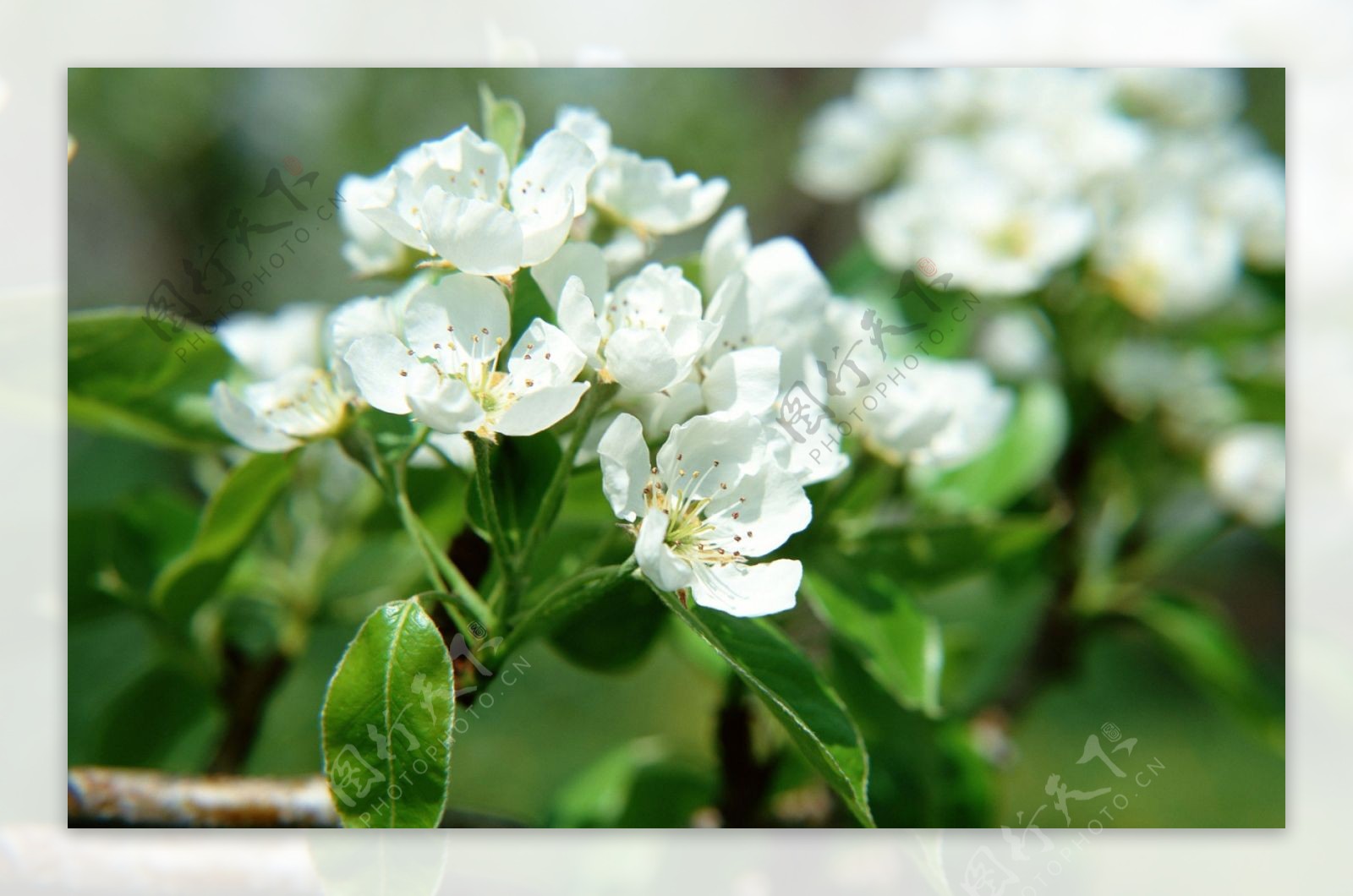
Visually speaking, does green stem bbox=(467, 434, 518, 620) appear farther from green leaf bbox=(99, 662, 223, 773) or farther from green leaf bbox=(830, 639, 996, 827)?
green leaf bbox=(99, 662, 223, 773)

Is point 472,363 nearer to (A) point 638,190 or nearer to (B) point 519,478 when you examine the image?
(B) point 519,478

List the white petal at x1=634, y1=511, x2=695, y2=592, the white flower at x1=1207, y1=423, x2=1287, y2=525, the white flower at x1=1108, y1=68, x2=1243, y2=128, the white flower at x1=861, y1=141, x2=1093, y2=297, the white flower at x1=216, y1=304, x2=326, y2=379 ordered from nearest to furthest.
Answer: the white petal at x1=634, y1=511, x2=695, y2=592
the white flower at x1=216, y1=304, x2=326, y2=379
the white flower at x1=861, y1=141, x2=1093, y2=297
the white flower at x1=1207, y1=423, x2=1287, y2=525
the white flower at x1=1108, y1=68, x2=1243, y2=128

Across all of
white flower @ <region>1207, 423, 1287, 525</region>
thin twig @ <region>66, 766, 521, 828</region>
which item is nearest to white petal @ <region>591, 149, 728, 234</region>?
thin twig @ <region>66, 766, 521, 828</region>

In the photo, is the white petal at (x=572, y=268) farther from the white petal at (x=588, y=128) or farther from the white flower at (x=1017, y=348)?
the white flower at (x=1017, y=348)

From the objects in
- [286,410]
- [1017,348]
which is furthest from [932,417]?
[1017,348]

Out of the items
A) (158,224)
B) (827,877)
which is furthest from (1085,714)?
(158,224)
